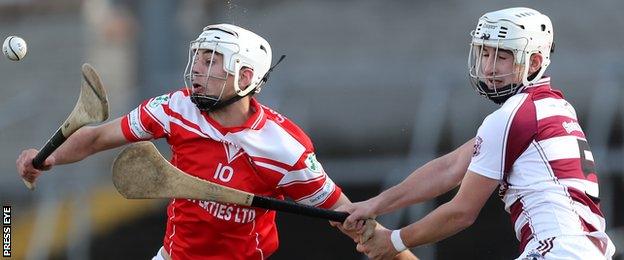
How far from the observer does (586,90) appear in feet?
17.4

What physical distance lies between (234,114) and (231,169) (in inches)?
8.6

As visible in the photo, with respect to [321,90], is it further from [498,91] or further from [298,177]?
[498,91]

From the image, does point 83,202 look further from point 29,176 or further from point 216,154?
point 216,154

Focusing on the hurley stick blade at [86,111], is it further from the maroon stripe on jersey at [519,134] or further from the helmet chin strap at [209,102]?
the maroon stripe on jersey at [519,134]

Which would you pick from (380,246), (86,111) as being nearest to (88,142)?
(86,111)

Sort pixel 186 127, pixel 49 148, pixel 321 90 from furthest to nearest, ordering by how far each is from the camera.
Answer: pixel 321 90 < pixel 49 148 < pixel 186 127

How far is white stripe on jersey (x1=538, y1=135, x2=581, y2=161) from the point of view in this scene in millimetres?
3576

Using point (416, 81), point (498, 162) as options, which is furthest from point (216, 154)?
point (416, 81)

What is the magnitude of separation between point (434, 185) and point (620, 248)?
164 cm

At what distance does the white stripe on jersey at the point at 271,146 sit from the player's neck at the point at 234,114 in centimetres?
7

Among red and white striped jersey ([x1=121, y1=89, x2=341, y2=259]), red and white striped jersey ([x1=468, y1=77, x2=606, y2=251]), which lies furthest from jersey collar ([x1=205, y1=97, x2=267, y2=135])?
red and white striped jersey ([x1=468, y1=77, x2=606, y2=251])

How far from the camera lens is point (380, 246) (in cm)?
404

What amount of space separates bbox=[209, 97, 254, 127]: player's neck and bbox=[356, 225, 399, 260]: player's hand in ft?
2.13

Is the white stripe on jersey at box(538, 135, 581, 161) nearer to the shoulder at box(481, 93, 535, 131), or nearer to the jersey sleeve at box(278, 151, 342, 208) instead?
the shoulder at box(481, 93, 535, 131)
